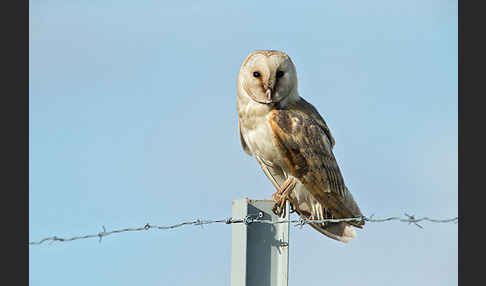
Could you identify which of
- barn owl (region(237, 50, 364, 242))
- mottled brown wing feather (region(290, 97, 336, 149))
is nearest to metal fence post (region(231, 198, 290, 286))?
barn owl (region(237, 50, 364, 242))

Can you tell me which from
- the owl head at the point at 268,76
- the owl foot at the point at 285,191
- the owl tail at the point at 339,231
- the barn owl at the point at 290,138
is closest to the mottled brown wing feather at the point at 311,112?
the barn owl at the point at 290,138

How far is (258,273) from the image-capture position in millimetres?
4422

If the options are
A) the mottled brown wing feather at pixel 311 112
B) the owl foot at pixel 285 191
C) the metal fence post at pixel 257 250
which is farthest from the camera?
the mottled brown wing feather at pixel 311 112

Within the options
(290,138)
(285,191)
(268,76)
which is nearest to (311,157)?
(290,138)

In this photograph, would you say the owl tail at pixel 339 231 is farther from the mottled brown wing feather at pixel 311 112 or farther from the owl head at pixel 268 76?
the owl head at pixel 268 76

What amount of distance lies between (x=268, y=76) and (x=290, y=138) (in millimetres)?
531

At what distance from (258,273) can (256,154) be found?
2163mm

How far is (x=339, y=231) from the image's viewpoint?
648cm

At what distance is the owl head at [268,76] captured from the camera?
606cm

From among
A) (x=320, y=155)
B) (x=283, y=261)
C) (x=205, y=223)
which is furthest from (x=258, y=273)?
(x=320, y=155)

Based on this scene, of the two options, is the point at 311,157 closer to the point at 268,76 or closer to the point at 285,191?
the point at 285,191

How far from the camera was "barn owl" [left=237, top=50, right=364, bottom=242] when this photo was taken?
6117mm

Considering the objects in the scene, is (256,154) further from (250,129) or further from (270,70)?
(270,70)

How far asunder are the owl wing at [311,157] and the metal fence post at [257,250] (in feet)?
5.32
